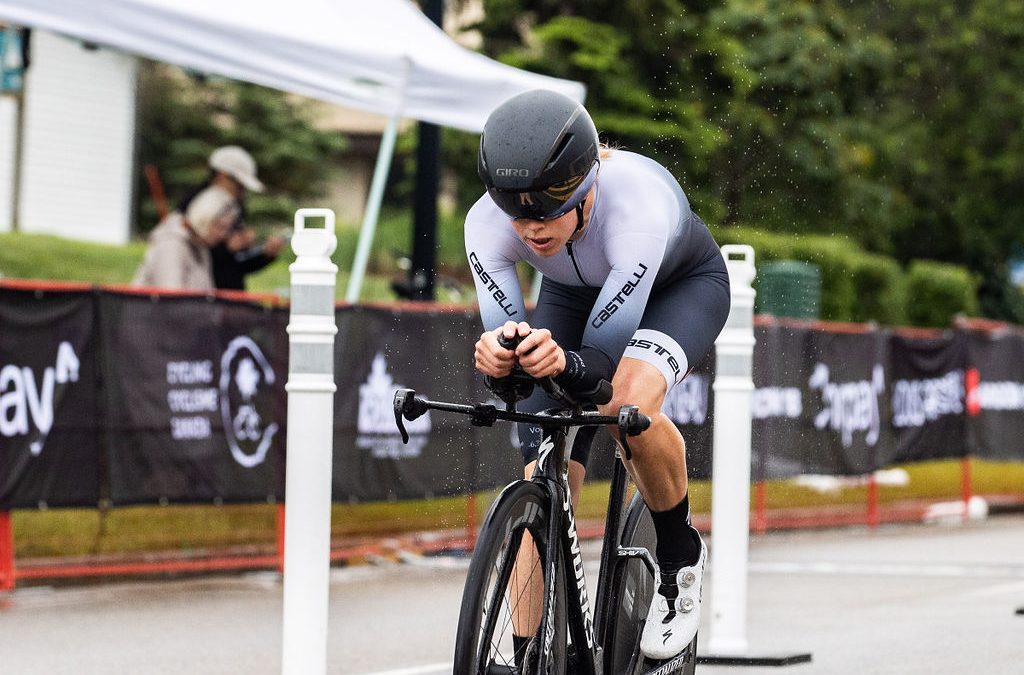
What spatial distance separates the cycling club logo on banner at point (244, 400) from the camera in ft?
34.3

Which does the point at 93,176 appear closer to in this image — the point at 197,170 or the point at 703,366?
the point at 197,170

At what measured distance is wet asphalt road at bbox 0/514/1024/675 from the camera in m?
7.59

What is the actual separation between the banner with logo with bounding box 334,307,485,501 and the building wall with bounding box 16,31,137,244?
17.2 meters

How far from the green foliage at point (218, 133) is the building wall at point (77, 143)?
6.12 meters

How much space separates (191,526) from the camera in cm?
1120

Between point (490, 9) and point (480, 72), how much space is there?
51.2ft

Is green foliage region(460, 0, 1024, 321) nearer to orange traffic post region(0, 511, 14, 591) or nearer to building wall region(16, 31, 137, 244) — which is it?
building wall region(16, 31, 137, 244)

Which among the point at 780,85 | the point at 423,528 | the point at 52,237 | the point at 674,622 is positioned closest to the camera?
the point at 674,622

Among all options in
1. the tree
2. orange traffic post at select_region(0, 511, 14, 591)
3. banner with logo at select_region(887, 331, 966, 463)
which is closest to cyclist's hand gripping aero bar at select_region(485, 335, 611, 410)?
orange traffic post at select_region(0, 511, 14, 591)

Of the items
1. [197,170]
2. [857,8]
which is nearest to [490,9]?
[197,170]

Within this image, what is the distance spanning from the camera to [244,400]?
10539 mm

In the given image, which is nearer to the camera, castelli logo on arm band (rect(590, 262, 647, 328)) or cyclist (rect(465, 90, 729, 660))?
cyclist (rect(465, 90, 729, 660))

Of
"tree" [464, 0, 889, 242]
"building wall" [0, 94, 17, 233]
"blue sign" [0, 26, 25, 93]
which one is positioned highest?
"tree" [464, 0, 889, 242]

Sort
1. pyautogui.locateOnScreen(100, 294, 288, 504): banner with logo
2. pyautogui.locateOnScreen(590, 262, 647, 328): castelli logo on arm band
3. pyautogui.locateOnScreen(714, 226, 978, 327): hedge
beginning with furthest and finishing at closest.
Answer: pyautogui.locateOnScreen(714, 226, 978, 327): hedge
pyautogui.locateOnScreen(100, 294, 288, 504): banner with logo
pyautogui.locateOnScreen(590, 262, 647, 328): castelli logo on arm band
